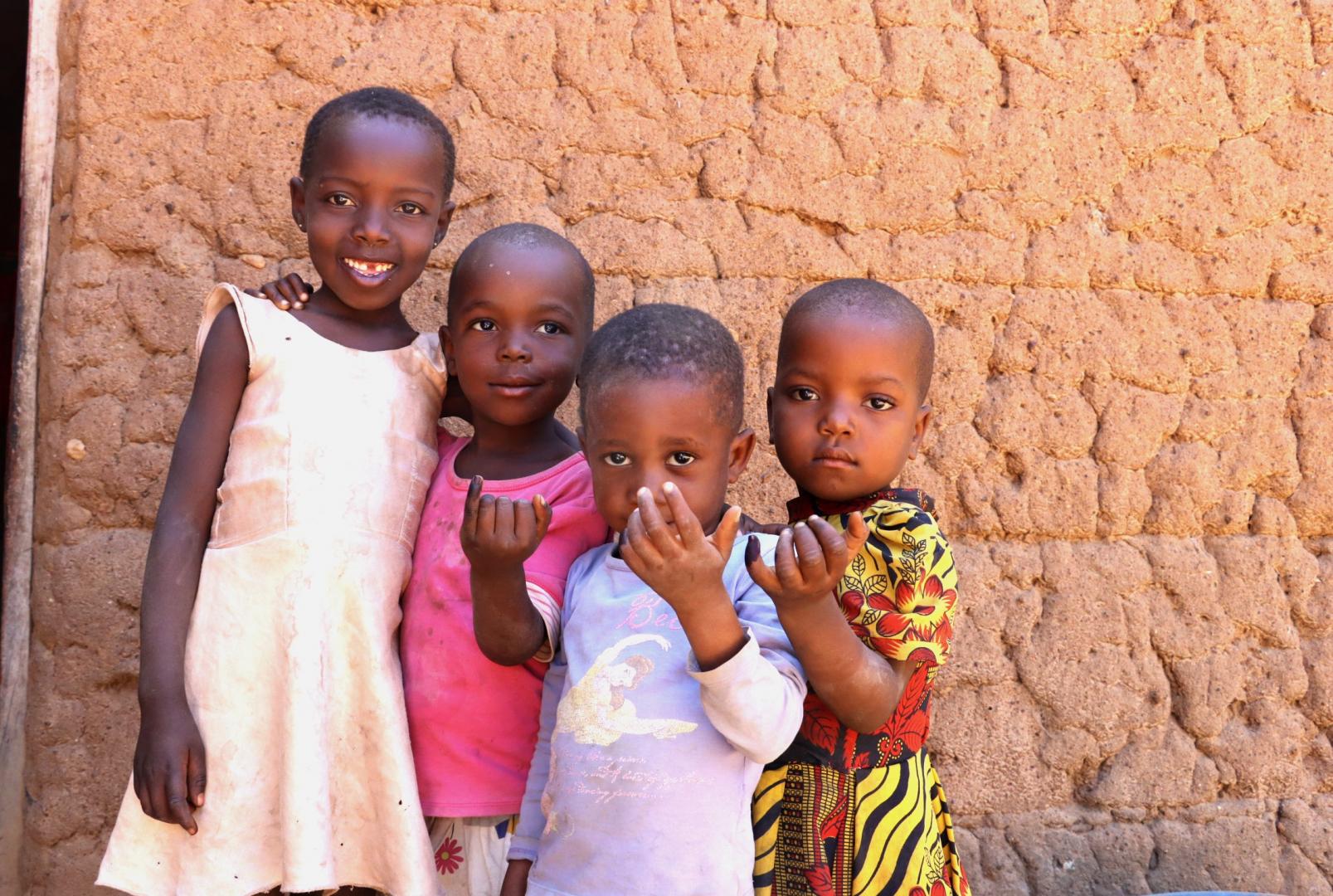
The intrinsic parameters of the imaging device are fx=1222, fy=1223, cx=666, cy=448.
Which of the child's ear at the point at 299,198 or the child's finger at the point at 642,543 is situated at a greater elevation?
the child's ear at the point at 299,198

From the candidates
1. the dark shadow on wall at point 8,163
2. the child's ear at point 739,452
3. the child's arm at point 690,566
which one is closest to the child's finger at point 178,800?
the child's arm at point 690,566

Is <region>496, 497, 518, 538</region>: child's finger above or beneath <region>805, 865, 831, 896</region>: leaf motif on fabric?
above

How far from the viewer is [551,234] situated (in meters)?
2.05

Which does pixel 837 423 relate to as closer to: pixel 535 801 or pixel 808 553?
pixel 808 553

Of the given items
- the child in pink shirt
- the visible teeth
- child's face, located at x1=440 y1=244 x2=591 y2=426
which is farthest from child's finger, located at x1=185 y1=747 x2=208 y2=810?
the visible teeth

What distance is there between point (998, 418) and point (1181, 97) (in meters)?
0.85

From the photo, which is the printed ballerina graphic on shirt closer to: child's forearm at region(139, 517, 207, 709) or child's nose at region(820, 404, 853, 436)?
child's nose at region(820, 404, 853, 436)

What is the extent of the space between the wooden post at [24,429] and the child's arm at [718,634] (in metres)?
1.57

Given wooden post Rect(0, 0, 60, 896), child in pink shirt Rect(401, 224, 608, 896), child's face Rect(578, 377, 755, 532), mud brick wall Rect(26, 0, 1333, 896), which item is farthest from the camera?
mud brick wall Rect(26, 0, 1333, 896)

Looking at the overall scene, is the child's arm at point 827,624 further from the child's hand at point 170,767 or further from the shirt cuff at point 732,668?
the child's hand at point 170,767

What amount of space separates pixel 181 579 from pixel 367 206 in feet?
2.15

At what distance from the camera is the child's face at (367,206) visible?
1.97 metres

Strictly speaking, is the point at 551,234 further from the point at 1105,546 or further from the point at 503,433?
the point at 1105,546

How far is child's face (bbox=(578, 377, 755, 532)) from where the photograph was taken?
1.65 m
